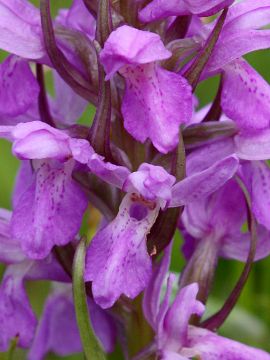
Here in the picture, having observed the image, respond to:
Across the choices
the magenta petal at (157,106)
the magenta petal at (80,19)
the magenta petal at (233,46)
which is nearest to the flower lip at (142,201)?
the magenta petal at (157,106)

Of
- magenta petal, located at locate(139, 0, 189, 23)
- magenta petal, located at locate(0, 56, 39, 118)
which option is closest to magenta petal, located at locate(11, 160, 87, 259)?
magenta petal, located at locate(0, 56, 39, 118)

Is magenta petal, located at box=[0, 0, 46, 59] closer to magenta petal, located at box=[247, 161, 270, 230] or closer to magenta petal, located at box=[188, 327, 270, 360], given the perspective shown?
magenta petal, located at box=[247, 161, 270, 230]

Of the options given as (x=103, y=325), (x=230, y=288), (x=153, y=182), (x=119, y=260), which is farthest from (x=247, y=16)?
A: (x=230, y=288)

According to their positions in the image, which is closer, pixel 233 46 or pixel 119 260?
pixel 119 260

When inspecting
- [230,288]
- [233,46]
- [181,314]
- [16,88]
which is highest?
[233,46]

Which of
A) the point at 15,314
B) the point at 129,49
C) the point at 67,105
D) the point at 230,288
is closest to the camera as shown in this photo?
the point at 129,49

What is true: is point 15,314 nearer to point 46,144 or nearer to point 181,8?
point 46,144
